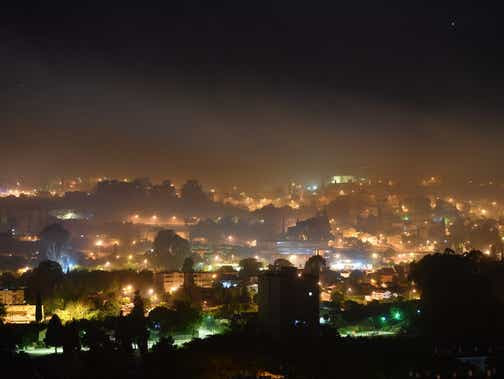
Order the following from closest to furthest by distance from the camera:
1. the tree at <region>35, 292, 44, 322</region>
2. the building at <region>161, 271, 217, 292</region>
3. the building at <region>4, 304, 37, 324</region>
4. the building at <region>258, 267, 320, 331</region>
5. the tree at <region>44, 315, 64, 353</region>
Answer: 1. the tree at <region>44, 315, 64, 353</region>
2. the building at <region>258, 267, 320, 331</region>
3. the tree at <region>35, 292, 44, 322</region>
4. the building at <region>4, 304, 37, 324</region>
5. the building at <region>161, 271, 217, 292</region>

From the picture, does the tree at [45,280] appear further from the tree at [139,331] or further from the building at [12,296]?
the tree at [139,331]

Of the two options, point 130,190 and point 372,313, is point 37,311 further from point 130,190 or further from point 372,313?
point 130,190

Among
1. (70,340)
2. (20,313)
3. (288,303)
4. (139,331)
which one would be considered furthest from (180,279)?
(70,340)

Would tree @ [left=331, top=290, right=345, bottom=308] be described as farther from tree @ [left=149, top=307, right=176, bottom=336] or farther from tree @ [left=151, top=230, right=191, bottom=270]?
tree @ [left=151, top=230, right=191, bottom=270]

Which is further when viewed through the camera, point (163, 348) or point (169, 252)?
point (169, 252)

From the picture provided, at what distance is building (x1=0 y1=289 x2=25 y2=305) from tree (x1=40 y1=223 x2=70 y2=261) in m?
10.8

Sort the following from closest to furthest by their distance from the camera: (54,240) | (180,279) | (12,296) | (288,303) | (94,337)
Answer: (94,337) → (288,303) → (12,296) → (180,279) → (54,240)

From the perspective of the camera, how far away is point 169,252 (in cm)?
2323

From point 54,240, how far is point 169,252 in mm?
5491

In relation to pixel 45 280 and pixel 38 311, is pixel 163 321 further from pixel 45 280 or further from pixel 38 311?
pixel 45 280

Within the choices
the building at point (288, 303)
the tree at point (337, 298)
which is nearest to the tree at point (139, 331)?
the building at point (288, 303)

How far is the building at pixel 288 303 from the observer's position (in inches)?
384

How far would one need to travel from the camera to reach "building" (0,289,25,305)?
13598 millimetres

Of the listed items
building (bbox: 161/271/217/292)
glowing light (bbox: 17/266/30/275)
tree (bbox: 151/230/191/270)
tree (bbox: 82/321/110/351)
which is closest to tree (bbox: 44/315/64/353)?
tree (bbox: 82/321/110/351)
